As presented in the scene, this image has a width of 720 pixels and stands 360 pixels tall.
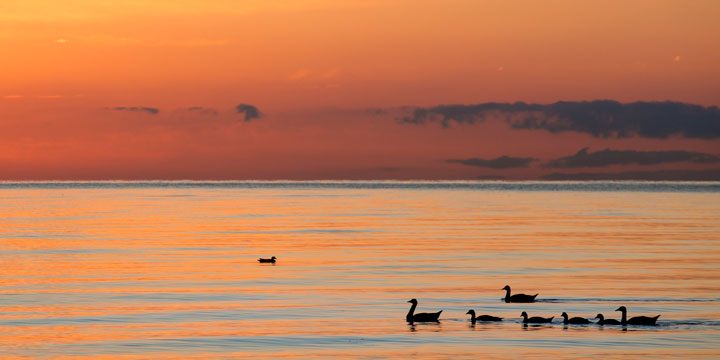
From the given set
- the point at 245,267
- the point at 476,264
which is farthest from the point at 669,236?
the point at 245,267

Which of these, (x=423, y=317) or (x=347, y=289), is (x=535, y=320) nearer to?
(x=423, y=317)

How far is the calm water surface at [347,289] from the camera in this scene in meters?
27.2

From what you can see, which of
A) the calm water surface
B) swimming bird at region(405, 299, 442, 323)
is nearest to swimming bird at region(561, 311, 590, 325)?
the calm water surface

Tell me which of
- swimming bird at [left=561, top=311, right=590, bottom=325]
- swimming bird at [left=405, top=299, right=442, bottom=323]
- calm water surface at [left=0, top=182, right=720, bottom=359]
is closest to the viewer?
calm water surface at [left=0, top=182, right=720, bottom=359]

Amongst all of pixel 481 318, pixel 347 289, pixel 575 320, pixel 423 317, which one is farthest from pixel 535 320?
pixel 347 289

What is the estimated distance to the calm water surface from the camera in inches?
1072

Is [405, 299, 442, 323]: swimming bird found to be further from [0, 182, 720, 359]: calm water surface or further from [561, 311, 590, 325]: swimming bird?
[561, 311, 590, 325]: swimming bird

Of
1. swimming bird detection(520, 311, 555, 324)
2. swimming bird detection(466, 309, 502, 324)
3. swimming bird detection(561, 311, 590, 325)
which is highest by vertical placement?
swimming bird detection(466, 309, 502, 324)

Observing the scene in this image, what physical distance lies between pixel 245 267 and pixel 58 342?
1970 cm

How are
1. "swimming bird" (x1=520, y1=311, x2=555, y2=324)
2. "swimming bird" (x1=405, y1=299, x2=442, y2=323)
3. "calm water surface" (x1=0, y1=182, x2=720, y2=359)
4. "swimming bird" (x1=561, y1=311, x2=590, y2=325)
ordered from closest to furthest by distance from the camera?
"calm water surface" (x1=0, y1=182, x2=720, y2=359)
"swimming bird" (x1=561, y1=311, x2=590, y2=325)
"swimming bird" (x1=405, y1=299, x2=442, y2=323)
"swimming bird" (x1=520, y1=311, x2=555, y2=324)

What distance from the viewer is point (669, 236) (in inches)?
2463

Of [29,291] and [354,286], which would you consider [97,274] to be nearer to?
[29,291]

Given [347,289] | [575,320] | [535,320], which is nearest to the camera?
[575,320]

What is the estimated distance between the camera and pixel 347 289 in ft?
124
